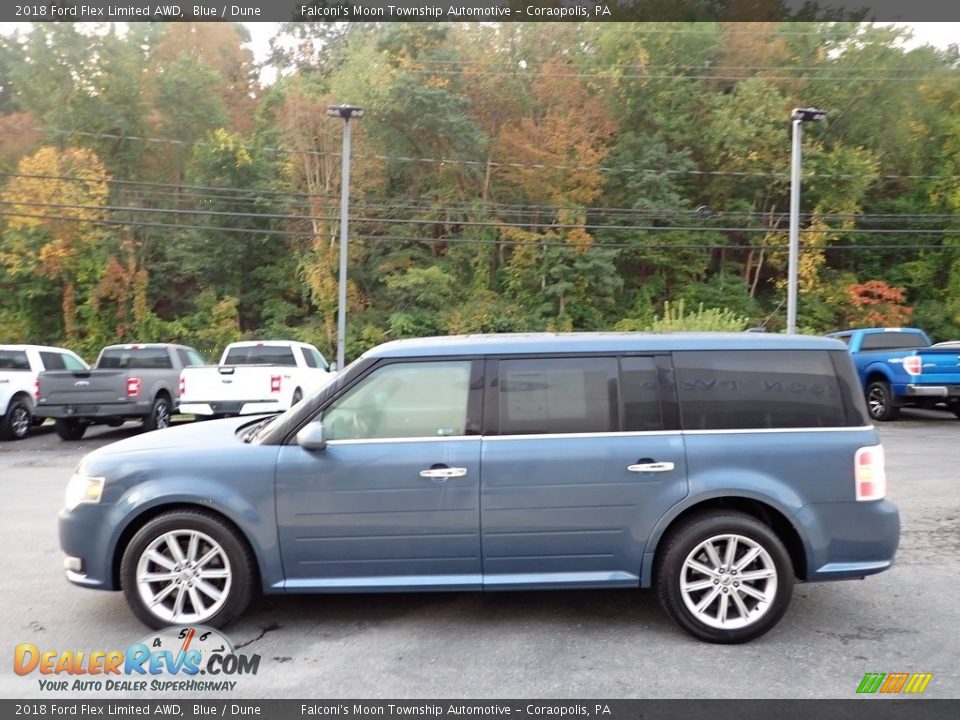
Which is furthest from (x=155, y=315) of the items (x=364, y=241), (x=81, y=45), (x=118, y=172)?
(x=81, y=45)

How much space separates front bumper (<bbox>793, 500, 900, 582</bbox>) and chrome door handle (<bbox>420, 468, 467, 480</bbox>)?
1944 millimetres

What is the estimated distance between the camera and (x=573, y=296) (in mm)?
34312

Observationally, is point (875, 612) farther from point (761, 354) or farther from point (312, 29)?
point (312, 29)

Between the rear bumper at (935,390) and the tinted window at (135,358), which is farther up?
the tinted window at (135,358)

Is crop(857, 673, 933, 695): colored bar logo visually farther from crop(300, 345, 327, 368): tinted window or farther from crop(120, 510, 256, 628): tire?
crop(300, 345, 327, 368): tinted window

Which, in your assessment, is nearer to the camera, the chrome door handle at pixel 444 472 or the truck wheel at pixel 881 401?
the chrome door handle at pixel 444 472

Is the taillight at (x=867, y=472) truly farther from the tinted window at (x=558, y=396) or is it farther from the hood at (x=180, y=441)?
the hood at (x=180, y=441)

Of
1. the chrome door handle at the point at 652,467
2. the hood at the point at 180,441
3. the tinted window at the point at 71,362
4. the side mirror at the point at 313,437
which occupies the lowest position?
the tinted window at the point at 71,362

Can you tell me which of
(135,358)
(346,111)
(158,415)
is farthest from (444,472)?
(346,111)

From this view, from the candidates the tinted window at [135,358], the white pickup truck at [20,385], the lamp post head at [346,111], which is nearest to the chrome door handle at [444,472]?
the white pickup truck at [20,385]

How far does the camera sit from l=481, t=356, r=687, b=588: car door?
4.61 m

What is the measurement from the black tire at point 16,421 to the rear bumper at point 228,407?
3161 mm

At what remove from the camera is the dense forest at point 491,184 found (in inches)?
1377

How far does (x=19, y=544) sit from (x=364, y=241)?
3055cm
